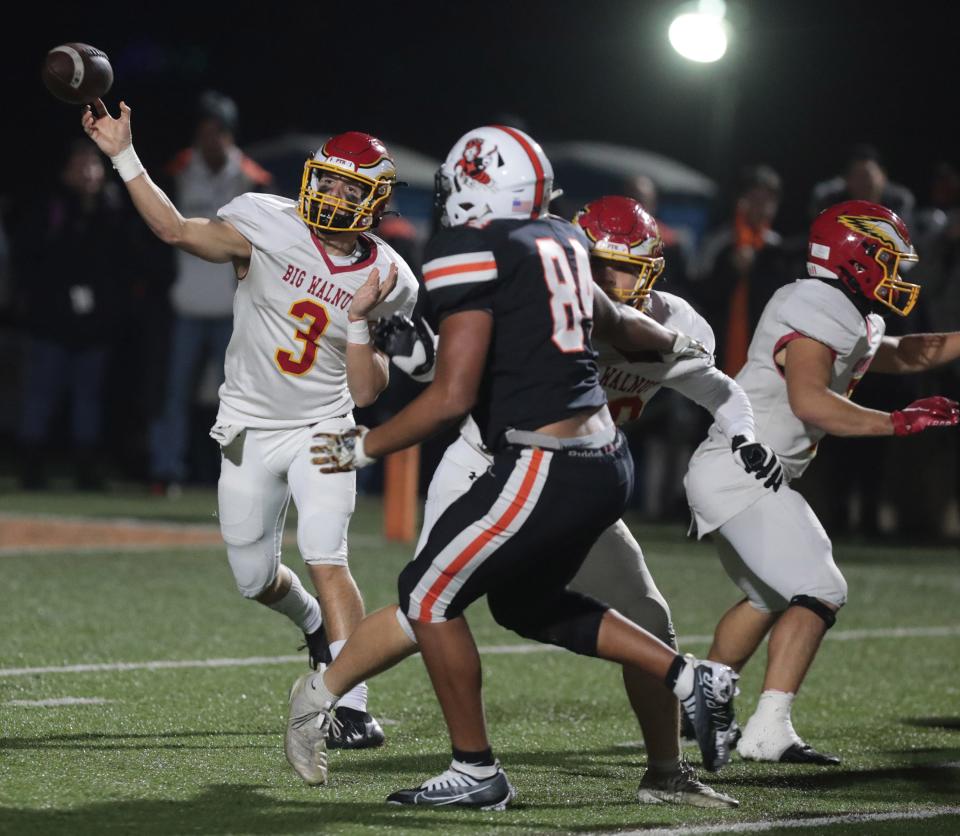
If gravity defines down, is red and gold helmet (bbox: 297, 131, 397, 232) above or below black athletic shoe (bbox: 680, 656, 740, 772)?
above

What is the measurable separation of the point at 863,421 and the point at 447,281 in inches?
60.8

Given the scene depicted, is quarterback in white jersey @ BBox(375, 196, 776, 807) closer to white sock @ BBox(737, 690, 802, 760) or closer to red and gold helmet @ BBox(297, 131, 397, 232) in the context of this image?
white sock @ BBox(737, 690, 802, 760)

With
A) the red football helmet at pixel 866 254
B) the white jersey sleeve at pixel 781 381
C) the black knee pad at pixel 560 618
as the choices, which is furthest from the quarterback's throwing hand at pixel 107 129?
the red football helmet at pixel 866 254

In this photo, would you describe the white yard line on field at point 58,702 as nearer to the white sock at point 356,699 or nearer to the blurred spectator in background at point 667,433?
the white sock at point 356,699

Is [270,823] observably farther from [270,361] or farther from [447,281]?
[270,361]

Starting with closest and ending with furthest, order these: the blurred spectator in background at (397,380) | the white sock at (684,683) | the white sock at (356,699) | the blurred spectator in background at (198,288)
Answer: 1. the white sock at (684,683)
2. the white sock at (356,699)
3. the blurred spectator in background at (198,288)
4. the blurred spectator in background at (397,380)

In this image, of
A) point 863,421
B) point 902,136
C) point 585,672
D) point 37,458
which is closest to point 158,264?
point 37,458

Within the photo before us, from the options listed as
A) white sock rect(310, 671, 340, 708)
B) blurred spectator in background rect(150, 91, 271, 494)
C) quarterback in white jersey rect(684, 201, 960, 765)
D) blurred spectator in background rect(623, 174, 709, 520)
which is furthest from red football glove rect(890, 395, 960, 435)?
blurred spectator in background rect(150, 91, 271, 494)

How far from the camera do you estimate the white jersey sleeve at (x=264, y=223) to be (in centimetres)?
598

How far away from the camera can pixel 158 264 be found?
1330 centimetres

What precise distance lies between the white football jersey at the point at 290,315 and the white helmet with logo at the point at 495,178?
3.71 feet

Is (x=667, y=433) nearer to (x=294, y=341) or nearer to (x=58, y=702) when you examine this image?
(x=294, y=341)

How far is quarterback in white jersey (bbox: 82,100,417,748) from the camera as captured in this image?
5863 millimetres

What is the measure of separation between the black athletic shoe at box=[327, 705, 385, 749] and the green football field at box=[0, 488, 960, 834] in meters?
0.07
